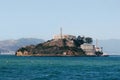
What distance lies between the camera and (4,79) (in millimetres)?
77562

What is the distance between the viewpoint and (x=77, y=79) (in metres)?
79.3

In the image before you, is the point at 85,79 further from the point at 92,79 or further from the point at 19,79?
the point at 19,79

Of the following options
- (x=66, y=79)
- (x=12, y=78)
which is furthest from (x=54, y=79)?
(x=12, y=78)

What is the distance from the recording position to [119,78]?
80938mm

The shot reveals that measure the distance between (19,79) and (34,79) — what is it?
260 centimetres

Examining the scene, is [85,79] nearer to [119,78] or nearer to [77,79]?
[77,79]

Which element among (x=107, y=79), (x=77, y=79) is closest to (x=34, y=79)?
(x=77, y=79)

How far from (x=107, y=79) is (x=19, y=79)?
15.2 m

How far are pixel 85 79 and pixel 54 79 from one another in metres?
5.38

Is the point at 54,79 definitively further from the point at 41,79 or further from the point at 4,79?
the point at 4,79

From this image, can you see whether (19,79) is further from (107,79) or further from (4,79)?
(107,79)

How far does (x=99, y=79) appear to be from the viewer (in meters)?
79.4

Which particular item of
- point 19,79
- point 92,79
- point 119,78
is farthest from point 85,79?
point 19,79

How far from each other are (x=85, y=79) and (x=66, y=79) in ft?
10.9
